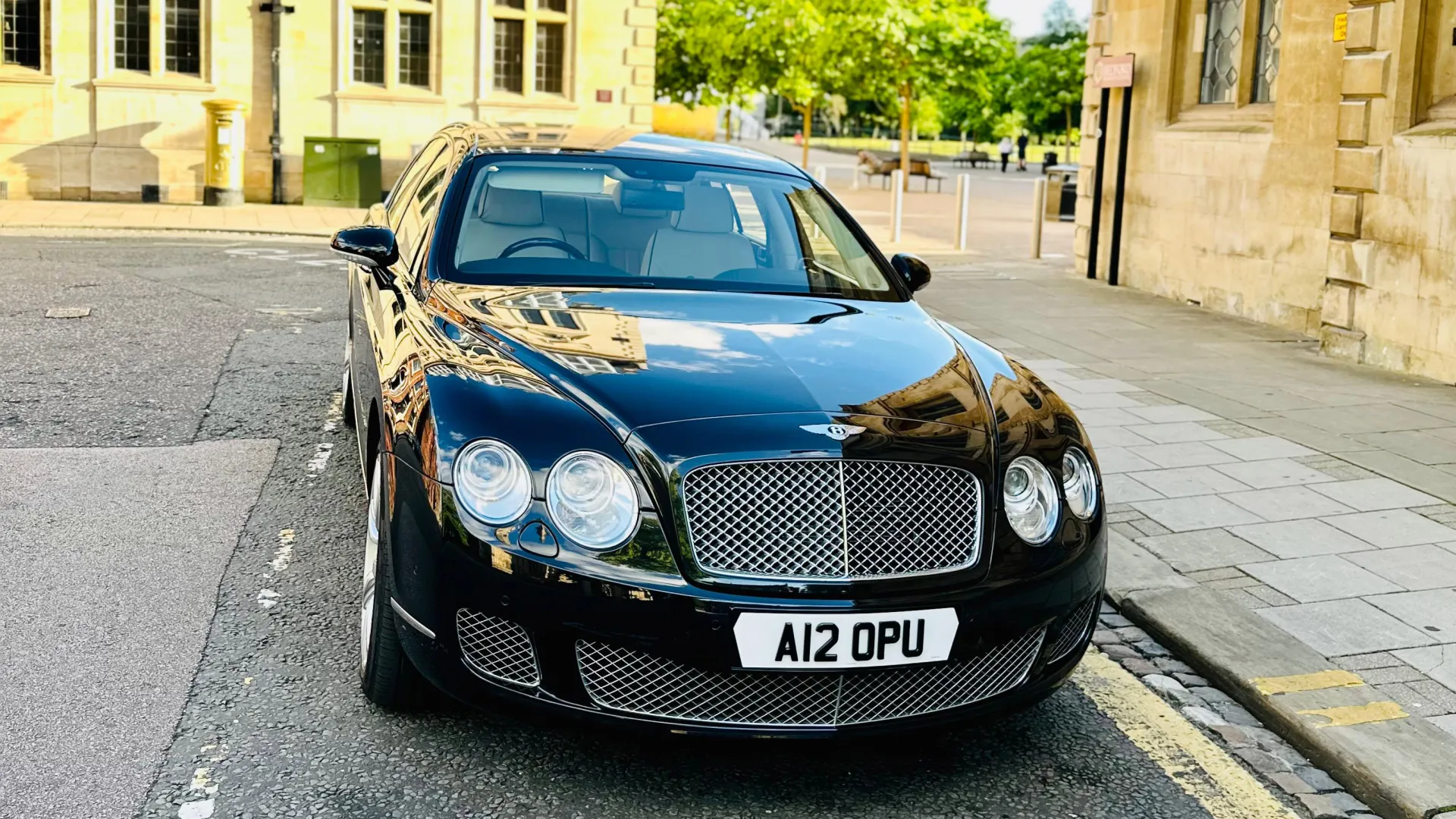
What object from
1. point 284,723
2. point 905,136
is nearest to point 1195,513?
point 284,723

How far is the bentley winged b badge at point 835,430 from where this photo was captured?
346 centimetres

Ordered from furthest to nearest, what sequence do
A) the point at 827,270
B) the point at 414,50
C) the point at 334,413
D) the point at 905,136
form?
the point at 905,136
the point at 414,50
the point at 334,413
the point at 827,270

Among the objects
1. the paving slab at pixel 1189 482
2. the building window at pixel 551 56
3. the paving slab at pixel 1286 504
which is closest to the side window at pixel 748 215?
the paving slab at pixel 1189 482

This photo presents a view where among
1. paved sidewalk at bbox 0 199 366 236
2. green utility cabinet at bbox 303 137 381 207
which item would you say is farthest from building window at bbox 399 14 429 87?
paved sidewalk at bbox 0 199 366 236

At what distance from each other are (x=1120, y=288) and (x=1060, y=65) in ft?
194

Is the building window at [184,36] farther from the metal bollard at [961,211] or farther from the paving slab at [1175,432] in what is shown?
the paving slab at [1175,432]

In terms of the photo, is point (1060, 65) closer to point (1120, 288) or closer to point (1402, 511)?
point (1120, 288)

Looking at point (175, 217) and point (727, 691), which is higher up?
point (175, 217)

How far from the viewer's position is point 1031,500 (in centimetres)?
367

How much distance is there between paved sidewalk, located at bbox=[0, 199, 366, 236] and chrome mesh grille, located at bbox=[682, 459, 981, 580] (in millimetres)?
16206

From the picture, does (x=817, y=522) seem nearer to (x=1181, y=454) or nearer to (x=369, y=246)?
(x=369, y=246)

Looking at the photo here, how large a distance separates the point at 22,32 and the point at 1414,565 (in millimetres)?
21885

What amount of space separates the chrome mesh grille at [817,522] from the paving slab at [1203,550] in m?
2.29

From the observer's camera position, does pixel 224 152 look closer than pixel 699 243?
No
